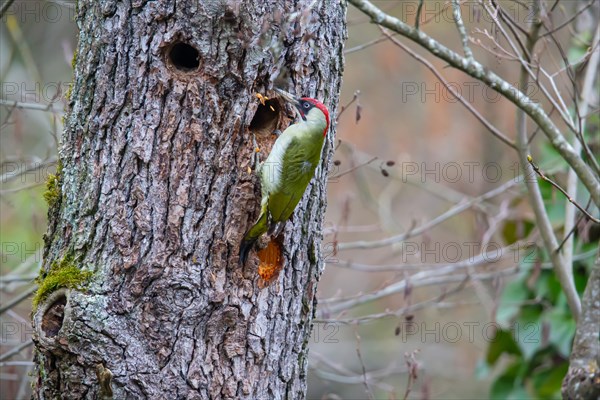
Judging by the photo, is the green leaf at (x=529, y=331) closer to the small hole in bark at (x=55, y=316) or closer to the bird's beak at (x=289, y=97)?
the bird's beak at (x=289, y=97)

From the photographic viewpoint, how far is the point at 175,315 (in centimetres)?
331

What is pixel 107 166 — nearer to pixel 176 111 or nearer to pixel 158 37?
pixel 176 111

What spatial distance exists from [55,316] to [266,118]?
1.54 metres

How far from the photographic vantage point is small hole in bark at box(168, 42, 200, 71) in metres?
3.47

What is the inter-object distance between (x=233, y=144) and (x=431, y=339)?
10760 mm

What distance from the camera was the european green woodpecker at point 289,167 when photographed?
11.4 feet

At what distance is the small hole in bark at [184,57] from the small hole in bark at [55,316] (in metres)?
1.31

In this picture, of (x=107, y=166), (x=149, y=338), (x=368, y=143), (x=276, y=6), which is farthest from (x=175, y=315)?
(x=368, y=143)

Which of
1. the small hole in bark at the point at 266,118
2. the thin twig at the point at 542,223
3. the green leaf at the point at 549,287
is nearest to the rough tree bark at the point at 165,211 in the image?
the small hole in bark at the point at 266,118

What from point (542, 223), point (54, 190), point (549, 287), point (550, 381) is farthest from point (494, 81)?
point (550, 381)

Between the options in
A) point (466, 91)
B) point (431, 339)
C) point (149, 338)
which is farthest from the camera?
point (431, 339)

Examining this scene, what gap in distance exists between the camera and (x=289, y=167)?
147 inches

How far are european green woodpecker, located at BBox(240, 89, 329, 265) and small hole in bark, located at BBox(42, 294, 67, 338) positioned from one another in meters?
0.93

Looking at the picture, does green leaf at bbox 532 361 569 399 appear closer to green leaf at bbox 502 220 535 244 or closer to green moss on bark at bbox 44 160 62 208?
green leaf at bbox 502 220 535 244
